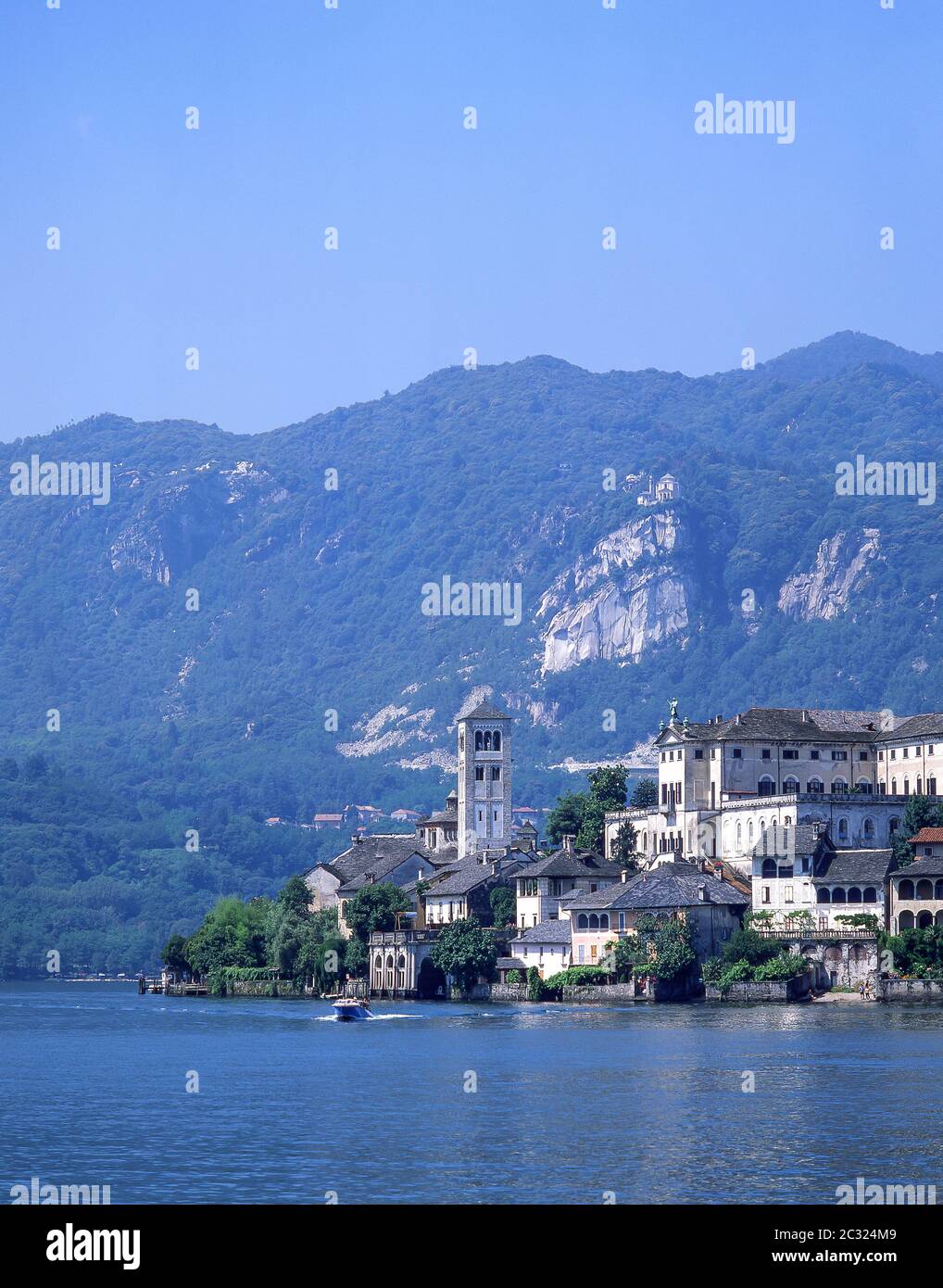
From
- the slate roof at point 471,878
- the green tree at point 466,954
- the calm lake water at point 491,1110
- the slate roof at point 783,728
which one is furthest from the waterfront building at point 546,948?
the calm lake water at point 491,1110

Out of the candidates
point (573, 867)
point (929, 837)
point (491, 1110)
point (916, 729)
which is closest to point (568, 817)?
point (573, 867)

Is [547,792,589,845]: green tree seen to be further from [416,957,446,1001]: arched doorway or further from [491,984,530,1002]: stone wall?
[491,984,530,1002]: stone wall

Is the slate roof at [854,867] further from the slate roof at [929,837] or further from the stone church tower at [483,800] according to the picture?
the stone church tower at [483,800]

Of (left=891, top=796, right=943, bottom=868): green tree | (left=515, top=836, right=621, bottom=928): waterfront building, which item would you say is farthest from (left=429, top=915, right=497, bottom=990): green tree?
(left=891, top=796, right=943, bottom=868): green tree

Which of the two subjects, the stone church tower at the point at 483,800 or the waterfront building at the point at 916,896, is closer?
the waterfront building at the point at 916,896

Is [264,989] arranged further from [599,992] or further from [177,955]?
[599,992]
